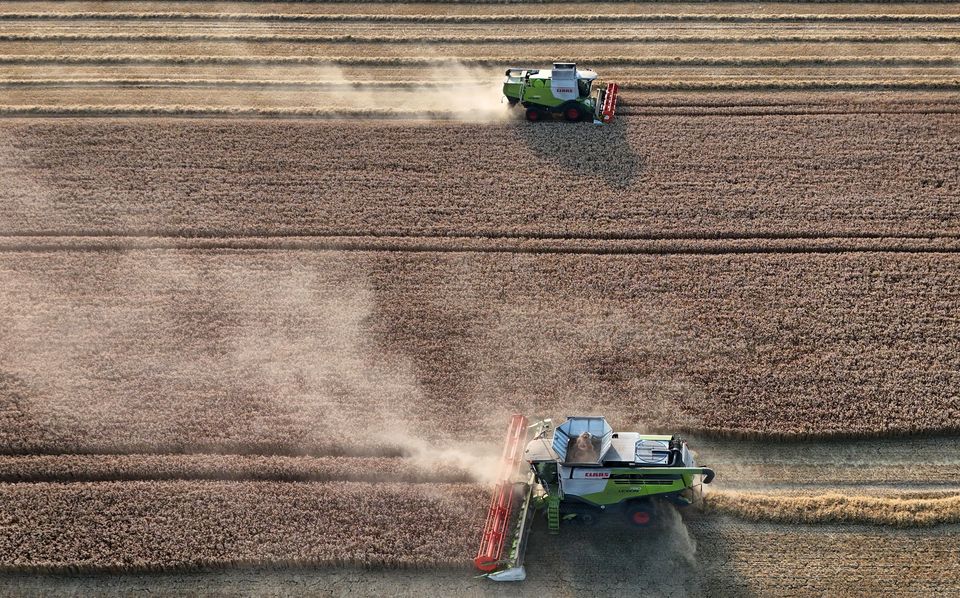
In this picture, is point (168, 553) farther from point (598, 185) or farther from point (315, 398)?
point (598, 185)

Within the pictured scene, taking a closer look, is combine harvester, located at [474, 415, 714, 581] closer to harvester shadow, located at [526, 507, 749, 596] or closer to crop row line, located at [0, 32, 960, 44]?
harvester shadow, located at [526, 507, 749, 596]

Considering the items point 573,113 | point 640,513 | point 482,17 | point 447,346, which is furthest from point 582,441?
point 482,17

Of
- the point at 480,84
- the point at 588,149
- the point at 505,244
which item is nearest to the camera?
the point at 505,244

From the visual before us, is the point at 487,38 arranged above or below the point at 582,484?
above

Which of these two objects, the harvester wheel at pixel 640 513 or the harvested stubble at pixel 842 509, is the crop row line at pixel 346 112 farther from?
the harvester wheel at pixel 640 513

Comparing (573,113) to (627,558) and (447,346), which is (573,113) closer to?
(447,346)

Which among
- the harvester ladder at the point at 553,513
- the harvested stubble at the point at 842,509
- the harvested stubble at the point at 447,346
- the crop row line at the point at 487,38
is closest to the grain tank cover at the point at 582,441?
the harvester ladder at the point at 553,513
